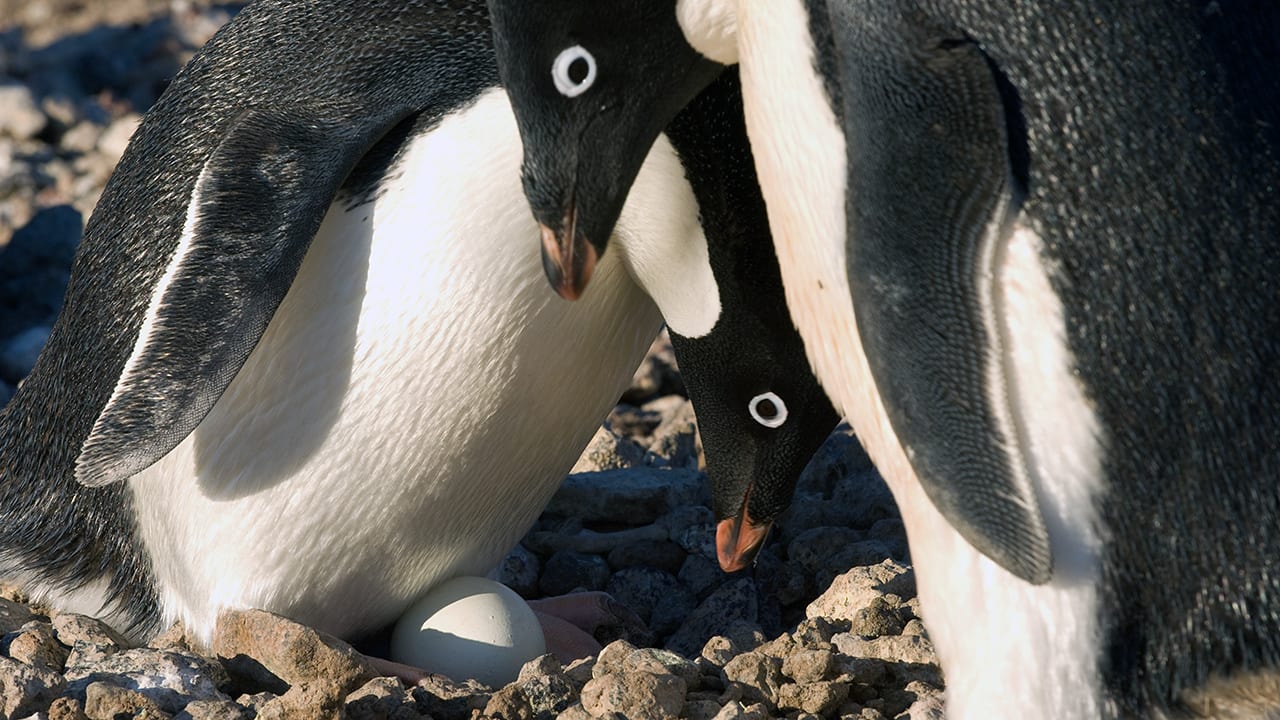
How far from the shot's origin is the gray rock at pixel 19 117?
545 cm

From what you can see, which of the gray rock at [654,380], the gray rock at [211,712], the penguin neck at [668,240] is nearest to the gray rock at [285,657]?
the gray rock at [211,712]

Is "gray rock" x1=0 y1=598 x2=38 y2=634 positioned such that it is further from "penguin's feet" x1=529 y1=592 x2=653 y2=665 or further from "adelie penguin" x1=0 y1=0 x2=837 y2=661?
"penguin's feet" x1=529 y1=592 x2=653 y2=665

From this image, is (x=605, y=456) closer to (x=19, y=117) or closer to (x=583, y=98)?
(x=583, y=98)

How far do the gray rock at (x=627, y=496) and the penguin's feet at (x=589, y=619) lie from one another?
346mm

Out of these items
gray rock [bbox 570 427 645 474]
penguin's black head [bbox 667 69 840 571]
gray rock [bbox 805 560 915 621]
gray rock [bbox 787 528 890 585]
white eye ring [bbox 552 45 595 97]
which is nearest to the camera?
white eye ring [bbox 552 45 595 97]

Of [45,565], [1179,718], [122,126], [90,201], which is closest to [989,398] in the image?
[1179,718]

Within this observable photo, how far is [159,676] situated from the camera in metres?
2.11

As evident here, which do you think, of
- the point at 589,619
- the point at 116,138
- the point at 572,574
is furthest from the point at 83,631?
the point at 116,138

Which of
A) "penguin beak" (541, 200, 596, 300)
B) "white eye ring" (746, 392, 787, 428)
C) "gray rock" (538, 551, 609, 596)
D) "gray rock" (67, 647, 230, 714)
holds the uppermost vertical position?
"penguin beak" (541, 200, 596, 300)

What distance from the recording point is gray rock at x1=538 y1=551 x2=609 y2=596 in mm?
2924

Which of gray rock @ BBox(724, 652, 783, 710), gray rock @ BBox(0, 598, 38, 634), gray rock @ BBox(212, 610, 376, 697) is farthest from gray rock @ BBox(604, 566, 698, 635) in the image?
gray rock @ BBox(0, 598, 38, 634)

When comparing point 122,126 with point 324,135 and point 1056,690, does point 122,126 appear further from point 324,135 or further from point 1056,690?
point 1056,690

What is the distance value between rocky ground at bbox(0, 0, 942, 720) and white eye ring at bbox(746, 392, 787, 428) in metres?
0.28

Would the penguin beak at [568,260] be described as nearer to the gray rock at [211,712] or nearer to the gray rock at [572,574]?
the gray rock at [211,712]
